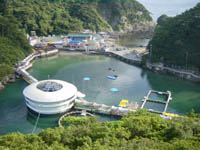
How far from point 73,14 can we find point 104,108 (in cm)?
7606

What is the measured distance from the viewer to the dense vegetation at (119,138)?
16.5m

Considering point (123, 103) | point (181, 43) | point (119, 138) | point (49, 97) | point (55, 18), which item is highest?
point (55, 18)

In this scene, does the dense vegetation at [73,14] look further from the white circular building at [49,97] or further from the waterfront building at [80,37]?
the white circular building at [49,97]

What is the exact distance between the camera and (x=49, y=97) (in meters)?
30.2

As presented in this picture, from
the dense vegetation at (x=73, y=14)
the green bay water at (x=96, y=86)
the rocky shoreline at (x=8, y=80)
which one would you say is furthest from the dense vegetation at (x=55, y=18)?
the green bay water at (x=96, y=86)

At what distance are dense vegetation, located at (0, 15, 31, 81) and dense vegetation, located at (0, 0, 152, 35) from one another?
A: 19.6 metres

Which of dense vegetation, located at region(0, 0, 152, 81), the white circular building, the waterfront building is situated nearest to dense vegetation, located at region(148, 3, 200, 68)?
the waterfront building

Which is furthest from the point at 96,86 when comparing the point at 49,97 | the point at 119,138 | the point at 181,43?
the point at 181,43

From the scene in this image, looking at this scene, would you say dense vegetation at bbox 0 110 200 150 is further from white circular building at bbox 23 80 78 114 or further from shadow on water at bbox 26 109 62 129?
white circular building at bbox 23 80 78 114

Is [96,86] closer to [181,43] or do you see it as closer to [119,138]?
[119,138]

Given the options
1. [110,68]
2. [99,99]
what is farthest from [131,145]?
[110,68]

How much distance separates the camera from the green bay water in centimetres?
3055

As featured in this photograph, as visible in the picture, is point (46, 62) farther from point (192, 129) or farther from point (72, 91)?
point (192, 129)

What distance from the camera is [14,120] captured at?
29.8 m
